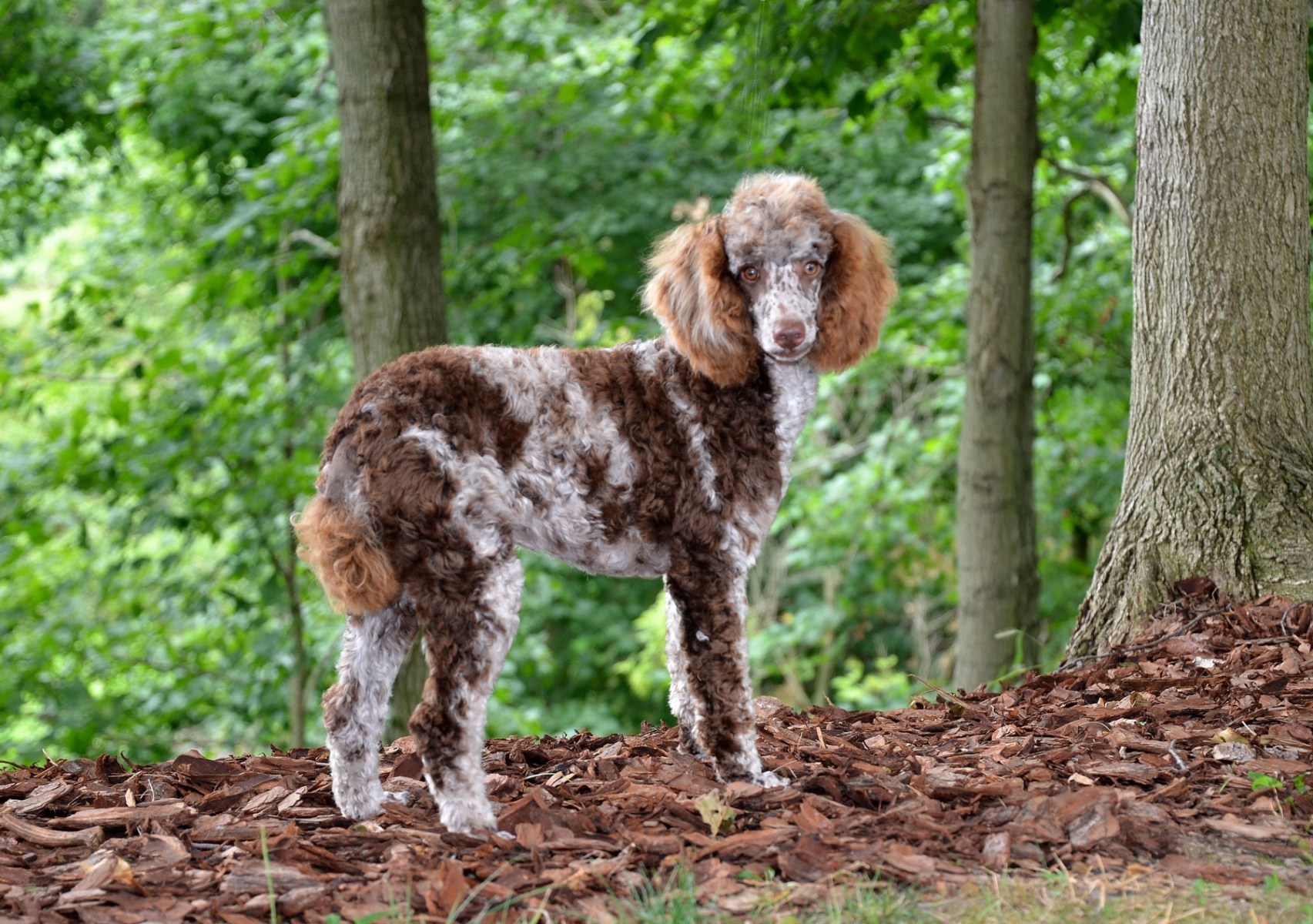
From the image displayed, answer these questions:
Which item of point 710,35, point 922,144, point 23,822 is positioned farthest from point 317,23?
point 23,822

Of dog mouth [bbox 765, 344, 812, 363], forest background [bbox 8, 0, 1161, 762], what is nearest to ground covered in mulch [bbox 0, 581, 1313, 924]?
dog mouth [bbox 765, 344, 812, 363]

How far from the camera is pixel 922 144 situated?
1258 centimetres

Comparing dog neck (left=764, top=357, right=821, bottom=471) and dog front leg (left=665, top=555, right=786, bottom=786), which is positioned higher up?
dog neck (left=764, top=357, right=821, bottom=471)

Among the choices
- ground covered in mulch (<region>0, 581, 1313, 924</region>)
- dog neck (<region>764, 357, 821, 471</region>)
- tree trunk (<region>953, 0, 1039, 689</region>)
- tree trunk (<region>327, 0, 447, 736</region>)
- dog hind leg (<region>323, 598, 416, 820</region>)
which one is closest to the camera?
ground covered in mulch (<region>0, 581, 1313, 924</region>)

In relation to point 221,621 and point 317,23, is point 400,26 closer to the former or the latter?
point 317,23

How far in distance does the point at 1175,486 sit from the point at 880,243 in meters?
1.70

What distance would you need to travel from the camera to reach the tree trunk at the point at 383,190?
604 cm

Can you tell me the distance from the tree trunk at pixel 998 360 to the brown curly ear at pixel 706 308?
309cm

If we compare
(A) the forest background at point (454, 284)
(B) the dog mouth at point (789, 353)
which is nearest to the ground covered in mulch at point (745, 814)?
(B) the dog mouth at point (789, 353)

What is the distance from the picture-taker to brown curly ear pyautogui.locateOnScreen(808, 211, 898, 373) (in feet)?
12.5

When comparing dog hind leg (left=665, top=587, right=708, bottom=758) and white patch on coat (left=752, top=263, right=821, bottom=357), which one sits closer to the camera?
white patch on coat (left=752, top=263, right=821, bottom=357)

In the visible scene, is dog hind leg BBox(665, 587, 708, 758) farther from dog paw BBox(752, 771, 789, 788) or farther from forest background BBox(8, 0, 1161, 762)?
forest background BBox(8, 0, 1161, 762)

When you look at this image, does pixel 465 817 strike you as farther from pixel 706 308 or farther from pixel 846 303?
pixel 846 303

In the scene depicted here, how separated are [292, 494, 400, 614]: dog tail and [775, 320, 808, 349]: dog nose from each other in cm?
128
